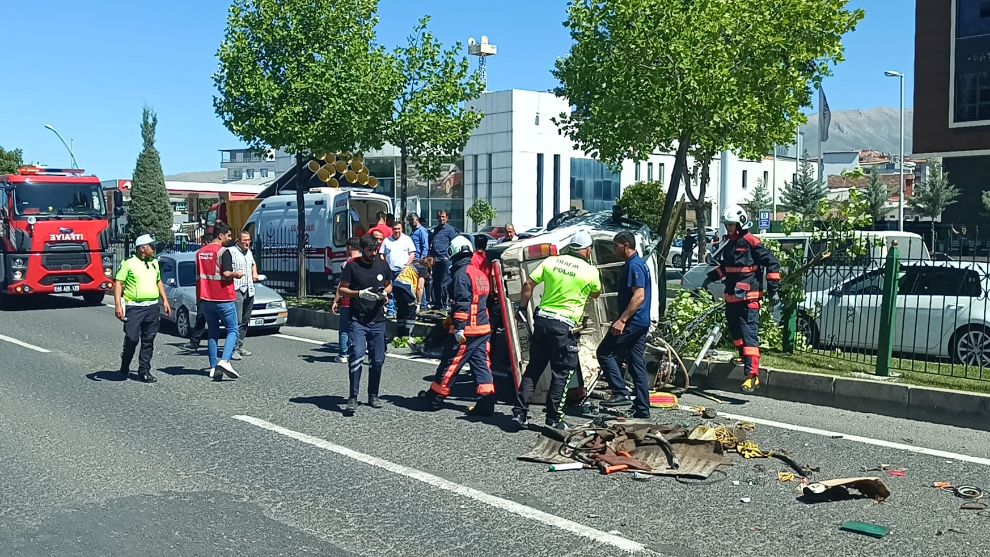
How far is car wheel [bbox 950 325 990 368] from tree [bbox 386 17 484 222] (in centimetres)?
1270

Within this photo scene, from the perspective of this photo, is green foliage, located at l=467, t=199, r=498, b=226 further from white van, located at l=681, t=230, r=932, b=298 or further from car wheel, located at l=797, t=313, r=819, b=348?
car wheel, located at l=797, t=313, r=819, b=348

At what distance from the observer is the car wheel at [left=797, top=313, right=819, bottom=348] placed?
39.2 feet

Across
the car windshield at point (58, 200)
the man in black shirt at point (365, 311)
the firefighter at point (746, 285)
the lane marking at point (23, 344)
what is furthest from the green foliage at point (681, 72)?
the car windshield at point (58, 200)

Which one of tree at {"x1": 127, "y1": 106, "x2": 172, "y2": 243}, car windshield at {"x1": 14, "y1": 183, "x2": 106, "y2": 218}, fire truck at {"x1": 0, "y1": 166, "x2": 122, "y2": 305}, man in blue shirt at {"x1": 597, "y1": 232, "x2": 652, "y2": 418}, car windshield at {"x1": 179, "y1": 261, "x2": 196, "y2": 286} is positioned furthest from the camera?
tree at {"x1": 127, "y1": 106, "x2": 172, "y2": 243}

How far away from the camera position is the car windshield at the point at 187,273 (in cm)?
1714

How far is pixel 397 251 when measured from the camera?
584 inches

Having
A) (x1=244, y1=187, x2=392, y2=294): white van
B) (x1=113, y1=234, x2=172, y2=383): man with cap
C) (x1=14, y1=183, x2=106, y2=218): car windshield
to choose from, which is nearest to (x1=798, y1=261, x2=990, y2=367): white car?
(x1=113, y1=234, x2=172, y2=383): man with cap

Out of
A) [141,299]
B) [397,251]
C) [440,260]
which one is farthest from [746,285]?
[440,260]

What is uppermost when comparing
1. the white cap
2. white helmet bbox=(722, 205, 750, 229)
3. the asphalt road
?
white helmet bbox=(722, 205, 750, 229)

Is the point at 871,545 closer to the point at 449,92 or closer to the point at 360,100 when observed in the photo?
the point at 360,100

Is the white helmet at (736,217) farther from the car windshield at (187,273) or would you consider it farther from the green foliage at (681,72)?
the car windshield at (187,273)

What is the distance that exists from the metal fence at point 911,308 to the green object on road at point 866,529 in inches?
186

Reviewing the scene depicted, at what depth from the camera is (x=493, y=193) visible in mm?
61969

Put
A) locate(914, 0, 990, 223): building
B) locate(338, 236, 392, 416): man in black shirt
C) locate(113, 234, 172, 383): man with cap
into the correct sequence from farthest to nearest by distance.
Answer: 1. locate(914, 0, 990, 223): building
2. locate(113, 234, 172, 383): man with cap
3. locate(338, 236, 392, 416): man in black shirt
